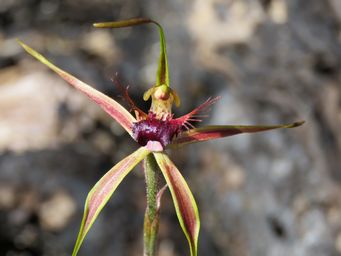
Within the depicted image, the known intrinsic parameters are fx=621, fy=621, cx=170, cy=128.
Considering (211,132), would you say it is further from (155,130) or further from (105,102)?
(105,102)

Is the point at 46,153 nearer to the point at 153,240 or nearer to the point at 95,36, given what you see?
the point at 95,36

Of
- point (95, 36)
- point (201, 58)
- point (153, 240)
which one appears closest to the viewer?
point (153, 240)

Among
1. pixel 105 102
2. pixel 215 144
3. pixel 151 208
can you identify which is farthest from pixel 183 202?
pixel 215 144

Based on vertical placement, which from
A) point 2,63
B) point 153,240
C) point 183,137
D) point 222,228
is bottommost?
point 222,228

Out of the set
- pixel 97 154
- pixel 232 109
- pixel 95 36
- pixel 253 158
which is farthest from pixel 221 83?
pixel 95 36

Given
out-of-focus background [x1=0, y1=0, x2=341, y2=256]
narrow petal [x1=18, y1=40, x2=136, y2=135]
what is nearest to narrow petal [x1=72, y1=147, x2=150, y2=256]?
narrow petal [x1=18, y1=40, x2=136, y2=135]

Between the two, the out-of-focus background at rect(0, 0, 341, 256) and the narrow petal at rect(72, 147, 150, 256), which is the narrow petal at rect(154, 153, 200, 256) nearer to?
the narrow petal at rect(72, 147, 150, 256)

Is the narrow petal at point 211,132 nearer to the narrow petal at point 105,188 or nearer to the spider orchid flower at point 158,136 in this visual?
the spider orchid flower at point 158,136
